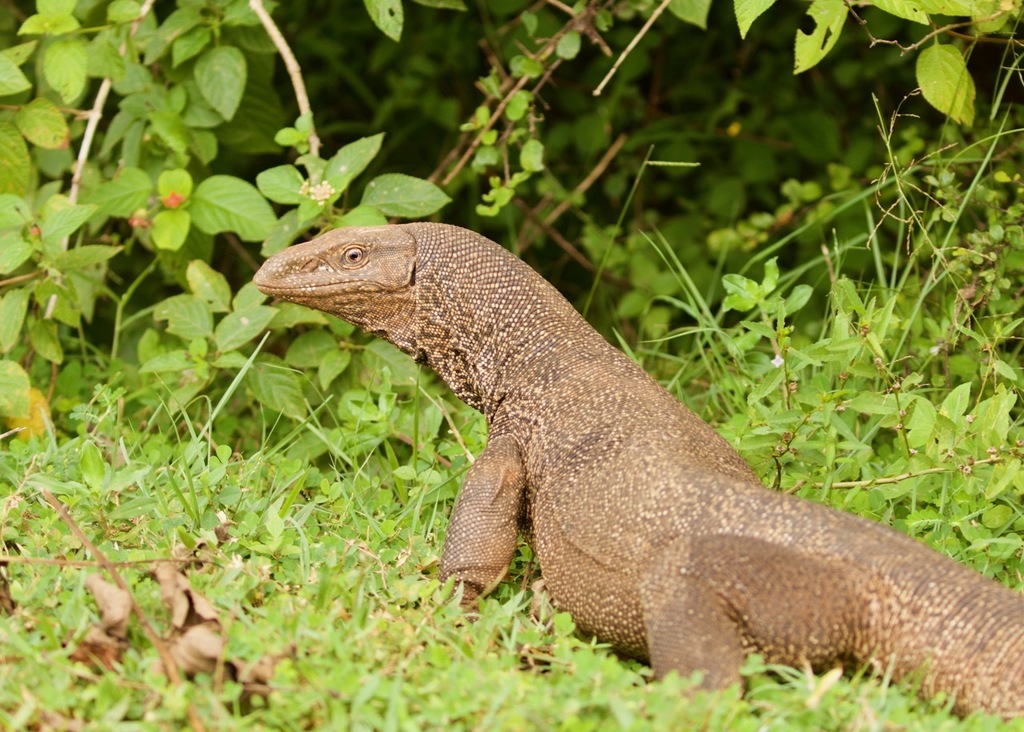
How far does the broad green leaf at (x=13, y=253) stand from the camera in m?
4.86

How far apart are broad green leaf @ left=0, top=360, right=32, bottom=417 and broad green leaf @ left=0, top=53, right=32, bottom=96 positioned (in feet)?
3.47

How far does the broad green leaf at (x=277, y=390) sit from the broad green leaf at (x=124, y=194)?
0.92 metres

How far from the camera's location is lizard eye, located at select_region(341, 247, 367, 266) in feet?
14.3

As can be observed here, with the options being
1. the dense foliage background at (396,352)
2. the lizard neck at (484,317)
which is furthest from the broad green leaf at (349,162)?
the lizard neck at (484,317)

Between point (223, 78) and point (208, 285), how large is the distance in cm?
89

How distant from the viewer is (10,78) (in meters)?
4.93

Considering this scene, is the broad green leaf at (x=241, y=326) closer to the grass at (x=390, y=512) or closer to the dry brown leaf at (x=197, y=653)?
the grass at (x=390, y=512)

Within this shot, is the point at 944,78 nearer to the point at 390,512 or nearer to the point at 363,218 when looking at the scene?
the point at 363,218

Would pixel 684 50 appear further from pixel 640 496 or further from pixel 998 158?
pixel 640 496

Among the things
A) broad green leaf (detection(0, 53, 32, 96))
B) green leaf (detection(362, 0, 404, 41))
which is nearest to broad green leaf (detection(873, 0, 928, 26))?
green leaf (detection(362, 0, 404, 41))

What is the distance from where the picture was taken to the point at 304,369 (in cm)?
554

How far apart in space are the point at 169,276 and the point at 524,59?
2.20 metres

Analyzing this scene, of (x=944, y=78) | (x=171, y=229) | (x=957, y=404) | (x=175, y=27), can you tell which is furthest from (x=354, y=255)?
(x=944, y=78)

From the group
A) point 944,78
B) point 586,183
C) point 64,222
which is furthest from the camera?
point 586,183
